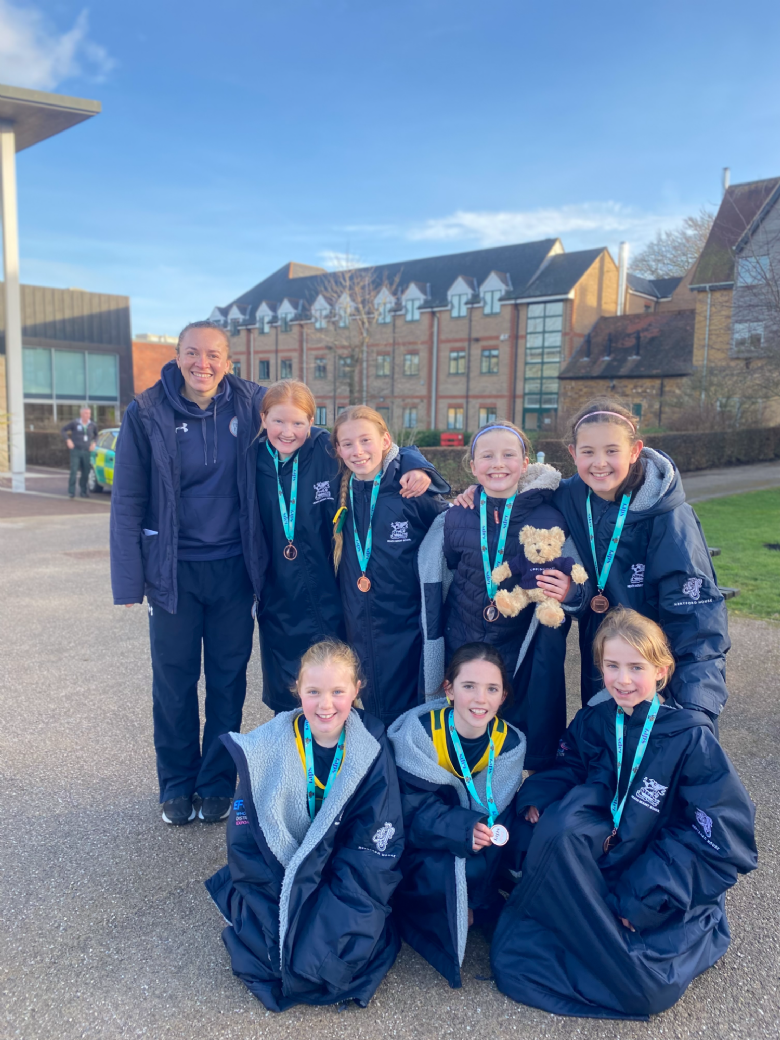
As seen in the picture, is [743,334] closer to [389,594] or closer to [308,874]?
[389,594]

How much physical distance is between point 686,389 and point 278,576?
26.9 m

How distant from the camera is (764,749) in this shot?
4430 mm

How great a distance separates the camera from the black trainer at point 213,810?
3.68 metres

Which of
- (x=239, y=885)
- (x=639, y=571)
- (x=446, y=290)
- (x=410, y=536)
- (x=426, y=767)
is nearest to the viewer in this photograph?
(x=239, y=885)

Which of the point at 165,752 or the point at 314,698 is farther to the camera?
the point at 165,752

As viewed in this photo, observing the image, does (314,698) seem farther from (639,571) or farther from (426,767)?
(639,571)

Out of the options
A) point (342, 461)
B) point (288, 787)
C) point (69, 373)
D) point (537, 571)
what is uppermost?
point (69, 373)

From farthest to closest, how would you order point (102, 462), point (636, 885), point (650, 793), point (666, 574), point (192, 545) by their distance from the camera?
1. point (102, 462)
2. point (192, 545)
3. point (666, 574)
4. point (650, 793)
5. point (636, 885)

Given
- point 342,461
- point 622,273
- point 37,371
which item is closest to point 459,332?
point 622,273

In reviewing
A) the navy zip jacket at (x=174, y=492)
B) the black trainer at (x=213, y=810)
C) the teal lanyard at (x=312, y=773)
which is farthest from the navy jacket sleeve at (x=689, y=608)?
the black trainer at (x=213, y=810)

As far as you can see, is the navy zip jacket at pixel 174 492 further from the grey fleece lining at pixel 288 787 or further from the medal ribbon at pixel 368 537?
the grey fleece lining at pixel 288 787

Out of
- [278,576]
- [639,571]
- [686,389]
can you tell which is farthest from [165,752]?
[686,389]

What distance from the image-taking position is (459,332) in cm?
4334

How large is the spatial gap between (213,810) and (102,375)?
37.3 metres
